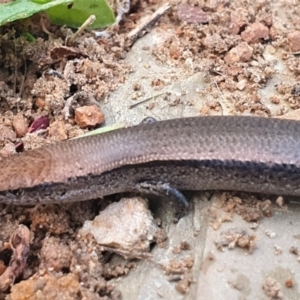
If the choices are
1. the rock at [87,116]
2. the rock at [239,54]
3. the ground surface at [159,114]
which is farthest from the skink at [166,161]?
the rock at [239,54]

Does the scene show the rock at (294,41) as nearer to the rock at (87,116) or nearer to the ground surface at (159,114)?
the ground surface at (159,114)

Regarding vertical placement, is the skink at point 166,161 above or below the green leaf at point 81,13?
below

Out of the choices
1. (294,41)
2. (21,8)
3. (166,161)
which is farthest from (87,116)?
(294,41)

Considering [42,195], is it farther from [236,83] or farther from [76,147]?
[236,83]

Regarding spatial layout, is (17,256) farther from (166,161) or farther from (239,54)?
(239,54)

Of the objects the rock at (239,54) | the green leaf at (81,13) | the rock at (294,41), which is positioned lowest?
the rock at (294,41)

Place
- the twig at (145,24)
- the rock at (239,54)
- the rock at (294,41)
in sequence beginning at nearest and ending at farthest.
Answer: the rock at (239,54), the rock at (294,41), the twig at (145,24)
